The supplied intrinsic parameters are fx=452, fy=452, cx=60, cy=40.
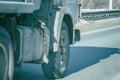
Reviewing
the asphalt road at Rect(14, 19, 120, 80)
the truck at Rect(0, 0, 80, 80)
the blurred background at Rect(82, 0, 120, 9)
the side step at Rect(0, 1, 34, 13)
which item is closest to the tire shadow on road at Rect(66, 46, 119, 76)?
the asphalt road at Rect(14, 19, 120, 80)

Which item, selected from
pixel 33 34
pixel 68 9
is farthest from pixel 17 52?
pixel 68 9

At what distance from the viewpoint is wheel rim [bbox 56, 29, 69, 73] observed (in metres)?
9.96

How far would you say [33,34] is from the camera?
8461 mm

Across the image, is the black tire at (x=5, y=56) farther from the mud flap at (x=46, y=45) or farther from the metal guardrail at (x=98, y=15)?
the metal guardrail at (x=98, y=15)

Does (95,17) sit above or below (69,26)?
below

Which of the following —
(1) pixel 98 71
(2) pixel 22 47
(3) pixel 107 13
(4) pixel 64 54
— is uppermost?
(2) pixel 22 47

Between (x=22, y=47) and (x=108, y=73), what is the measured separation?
3.97 metres

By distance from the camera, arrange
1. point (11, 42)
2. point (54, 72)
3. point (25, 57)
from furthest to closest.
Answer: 1. point (54, 72)
2. point (25, 57)
3. point (11, 42)

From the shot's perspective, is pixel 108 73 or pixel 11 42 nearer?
pixel 11 42

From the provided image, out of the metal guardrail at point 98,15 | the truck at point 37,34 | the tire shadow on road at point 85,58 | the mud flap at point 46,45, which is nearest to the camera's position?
the truck at point 37,34

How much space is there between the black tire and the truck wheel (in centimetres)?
237

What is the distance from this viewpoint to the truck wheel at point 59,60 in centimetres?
968

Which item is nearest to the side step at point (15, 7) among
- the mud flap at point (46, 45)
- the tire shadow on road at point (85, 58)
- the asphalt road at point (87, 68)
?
the mud flap at point (46, 45)

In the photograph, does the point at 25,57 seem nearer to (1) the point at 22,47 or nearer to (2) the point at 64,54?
(1) the point at 22,47
